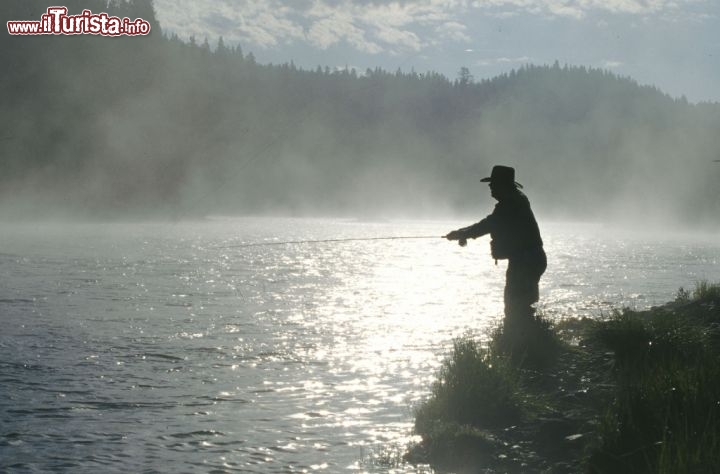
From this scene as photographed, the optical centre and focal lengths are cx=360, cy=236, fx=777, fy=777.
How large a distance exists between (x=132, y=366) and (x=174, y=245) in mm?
48153

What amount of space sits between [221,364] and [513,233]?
224 inches

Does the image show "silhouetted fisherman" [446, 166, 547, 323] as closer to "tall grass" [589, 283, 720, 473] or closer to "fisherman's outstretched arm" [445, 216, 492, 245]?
"fisherman's outstretched arm" [445, 216, 492, 245]

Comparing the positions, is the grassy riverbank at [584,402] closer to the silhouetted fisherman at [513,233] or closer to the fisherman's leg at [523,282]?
the fisherman's leg at [523,282]

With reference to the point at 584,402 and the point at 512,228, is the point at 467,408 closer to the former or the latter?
the point at 584,402

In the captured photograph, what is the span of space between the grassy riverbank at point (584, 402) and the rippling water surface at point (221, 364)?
0.80 meters

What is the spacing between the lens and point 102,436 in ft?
29.4

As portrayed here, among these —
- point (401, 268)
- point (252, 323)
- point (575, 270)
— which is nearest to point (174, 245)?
point (401, 268)

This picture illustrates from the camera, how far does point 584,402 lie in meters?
9.47

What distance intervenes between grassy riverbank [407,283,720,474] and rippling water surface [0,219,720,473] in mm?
801

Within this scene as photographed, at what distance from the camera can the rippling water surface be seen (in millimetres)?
8617

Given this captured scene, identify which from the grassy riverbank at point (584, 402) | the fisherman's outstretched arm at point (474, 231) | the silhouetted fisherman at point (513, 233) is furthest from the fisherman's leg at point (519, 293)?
the fisherman's outstretched arm at point (474, 231)

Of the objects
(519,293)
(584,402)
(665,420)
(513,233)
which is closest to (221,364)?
(519,293)

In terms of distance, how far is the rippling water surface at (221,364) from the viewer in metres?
8.62

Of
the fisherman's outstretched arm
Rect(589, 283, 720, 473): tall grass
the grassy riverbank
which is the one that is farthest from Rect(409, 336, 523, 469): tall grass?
the fisherman's outstretched arm
